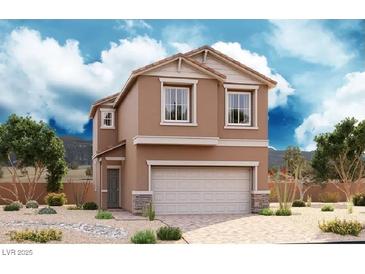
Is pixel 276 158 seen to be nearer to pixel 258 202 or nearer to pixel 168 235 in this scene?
pixel 258 202

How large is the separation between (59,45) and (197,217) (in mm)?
7140

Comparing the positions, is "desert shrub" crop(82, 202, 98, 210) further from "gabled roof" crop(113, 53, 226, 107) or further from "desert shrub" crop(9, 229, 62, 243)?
"desert shrub" crop(9, 229, 62, 243)

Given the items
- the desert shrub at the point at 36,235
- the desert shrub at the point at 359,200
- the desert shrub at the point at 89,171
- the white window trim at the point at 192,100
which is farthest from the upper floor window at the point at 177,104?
the desert shrub at the point at 359,200

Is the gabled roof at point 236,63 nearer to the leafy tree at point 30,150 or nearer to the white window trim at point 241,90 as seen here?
the white window trim at point 241,90

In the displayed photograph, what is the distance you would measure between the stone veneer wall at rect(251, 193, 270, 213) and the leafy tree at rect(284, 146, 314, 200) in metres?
5.92

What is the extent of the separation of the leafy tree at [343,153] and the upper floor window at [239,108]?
8579 millimetres

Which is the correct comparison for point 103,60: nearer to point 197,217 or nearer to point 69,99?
point 69,99

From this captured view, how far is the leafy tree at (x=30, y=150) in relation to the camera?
24997mm

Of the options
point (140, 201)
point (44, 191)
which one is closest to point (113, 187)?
point (44, 191)

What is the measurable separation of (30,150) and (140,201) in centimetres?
825

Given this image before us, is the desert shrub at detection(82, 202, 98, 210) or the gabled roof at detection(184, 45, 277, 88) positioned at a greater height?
the gabled roof at detection(184, 45, 277, 88)

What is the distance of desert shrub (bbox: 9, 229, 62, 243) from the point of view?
12.7 meters

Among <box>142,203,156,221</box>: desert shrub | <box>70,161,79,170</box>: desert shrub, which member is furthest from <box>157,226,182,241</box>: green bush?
<box>70,161,79,170</box>: desert shrub

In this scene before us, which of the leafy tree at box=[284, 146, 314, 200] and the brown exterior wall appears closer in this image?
the leafy tree at box=[284, 146, 314, 200]
